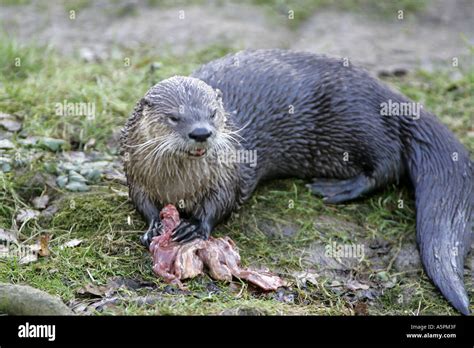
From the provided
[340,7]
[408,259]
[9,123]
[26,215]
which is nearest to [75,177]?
[26,215]

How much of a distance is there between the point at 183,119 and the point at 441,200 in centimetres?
116

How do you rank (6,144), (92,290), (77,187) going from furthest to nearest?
(6,144), (77,187), (92,290)

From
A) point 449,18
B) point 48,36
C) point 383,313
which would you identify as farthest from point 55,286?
point 449,18

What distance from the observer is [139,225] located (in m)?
3.65

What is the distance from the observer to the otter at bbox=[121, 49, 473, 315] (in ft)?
11.4

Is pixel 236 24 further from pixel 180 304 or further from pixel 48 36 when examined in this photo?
pixel 180 304

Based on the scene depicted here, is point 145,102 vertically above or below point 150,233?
above

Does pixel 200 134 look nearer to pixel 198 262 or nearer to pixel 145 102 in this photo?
pixel 145 102

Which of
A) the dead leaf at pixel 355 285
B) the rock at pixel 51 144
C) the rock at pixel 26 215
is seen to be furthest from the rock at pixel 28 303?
the rock at pixel 51 144

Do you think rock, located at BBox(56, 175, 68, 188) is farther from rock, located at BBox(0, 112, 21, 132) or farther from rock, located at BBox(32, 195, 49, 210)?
rock, located at BBox(0, 112, 21, 132)

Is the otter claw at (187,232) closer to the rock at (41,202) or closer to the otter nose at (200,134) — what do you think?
the otter nose at (200,134)

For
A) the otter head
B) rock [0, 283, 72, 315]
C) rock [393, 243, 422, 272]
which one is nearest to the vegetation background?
rock [393, 243, 422, 272]

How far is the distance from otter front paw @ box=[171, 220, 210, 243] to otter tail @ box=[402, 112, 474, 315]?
0.86m

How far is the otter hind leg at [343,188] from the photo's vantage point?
3.98 meters
